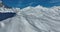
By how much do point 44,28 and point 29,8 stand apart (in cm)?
59

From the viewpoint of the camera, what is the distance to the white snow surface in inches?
46.1

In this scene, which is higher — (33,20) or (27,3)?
(27,3)

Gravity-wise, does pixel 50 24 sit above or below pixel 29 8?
below

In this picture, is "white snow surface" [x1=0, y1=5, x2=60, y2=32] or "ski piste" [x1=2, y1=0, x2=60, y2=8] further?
"ski piste" [x1=2, y1=0, x2=60, y2=8]

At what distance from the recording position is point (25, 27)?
46.2 inches

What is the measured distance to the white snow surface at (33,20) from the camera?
1170 mm

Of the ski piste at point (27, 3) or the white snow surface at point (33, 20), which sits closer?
the white snow surface at point (33, 20)

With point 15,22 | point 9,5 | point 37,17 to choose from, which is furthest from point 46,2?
point 15,22

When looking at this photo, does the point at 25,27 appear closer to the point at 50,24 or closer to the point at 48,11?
the point at 50,24

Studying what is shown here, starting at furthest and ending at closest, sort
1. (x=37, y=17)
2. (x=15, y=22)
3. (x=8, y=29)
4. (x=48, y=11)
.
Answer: (x=48, y=11) → (x=37, y=17) → (x=15, y=22) → (x=8, y=29)

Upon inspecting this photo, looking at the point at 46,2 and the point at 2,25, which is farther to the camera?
the point at 46,2

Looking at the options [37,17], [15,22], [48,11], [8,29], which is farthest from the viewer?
[48,11]

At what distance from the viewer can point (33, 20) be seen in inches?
55.4

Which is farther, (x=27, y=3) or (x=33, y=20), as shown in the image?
(x=27, y=3)
